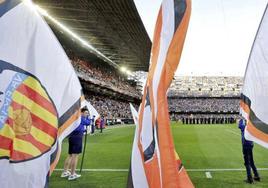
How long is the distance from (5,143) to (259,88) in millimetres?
2768

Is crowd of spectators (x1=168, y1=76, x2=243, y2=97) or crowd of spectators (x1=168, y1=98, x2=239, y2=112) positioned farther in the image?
crowd of spectators (x1=168, y1=76, x2=243, y2=97)

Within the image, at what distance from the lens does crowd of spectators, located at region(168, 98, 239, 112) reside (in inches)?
3831

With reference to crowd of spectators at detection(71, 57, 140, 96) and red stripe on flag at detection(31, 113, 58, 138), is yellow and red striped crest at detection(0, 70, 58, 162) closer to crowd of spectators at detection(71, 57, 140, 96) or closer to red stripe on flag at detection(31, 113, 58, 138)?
red stripe on flag at detection(31, 113, 58, 138)

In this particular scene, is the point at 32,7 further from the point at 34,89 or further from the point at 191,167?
the point at 191,167

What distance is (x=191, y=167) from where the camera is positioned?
11.0 m

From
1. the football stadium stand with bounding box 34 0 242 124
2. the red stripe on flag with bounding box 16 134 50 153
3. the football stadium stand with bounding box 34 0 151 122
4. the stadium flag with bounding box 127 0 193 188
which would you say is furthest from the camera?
the football stadium stand with bounding box 34 0 242 124

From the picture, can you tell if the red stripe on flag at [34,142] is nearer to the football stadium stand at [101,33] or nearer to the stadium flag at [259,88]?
the stadium flag at [259,88]

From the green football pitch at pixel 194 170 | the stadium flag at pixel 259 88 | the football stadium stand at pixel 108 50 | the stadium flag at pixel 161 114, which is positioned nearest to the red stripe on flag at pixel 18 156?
the stadium flag at pixel 161 114

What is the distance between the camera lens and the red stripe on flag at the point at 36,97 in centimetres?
301

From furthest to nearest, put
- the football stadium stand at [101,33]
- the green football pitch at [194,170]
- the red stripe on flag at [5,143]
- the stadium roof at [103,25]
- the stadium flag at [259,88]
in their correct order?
1. the football stadium stand at [101,33]
2. the stadium roof at [103,25]
3. the green football pitch at [194,170]
4. the stadium flag at [259,88]
5. the red stripe on flag at [5,143]

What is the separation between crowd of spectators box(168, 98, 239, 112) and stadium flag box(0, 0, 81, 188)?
95.8 meters

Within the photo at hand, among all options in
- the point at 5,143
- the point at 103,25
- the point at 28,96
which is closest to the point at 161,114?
the point at 28,96

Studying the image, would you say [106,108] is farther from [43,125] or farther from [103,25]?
[43,125]

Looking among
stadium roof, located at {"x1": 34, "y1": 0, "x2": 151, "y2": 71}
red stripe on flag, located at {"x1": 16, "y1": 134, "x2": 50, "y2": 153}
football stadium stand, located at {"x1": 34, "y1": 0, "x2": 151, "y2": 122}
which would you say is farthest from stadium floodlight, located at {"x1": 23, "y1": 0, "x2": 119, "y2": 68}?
red stripe on flag, located at {"x1": 16, "y1": 134, "x2": 50, "y2": 153}
